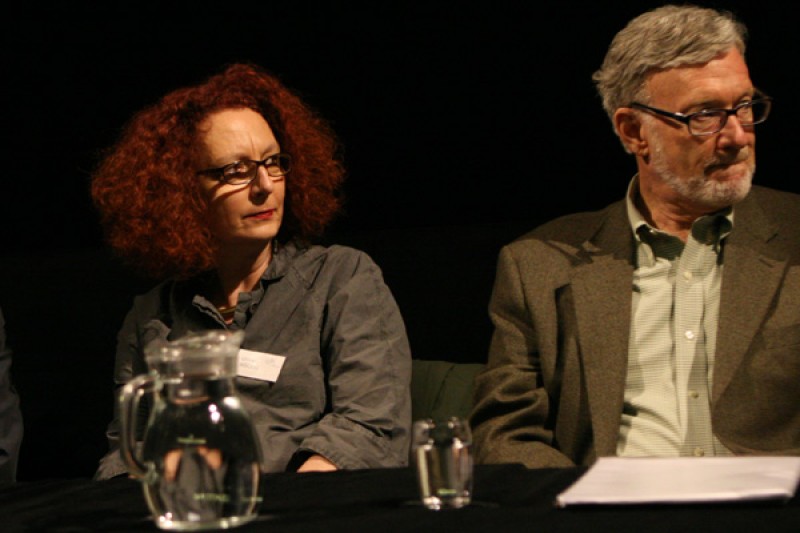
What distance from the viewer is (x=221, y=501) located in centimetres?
116

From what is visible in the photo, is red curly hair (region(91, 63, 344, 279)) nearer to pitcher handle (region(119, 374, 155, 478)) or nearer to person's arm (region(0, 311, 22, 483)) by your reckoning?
person's arm (region(0, 311, 22, 483))

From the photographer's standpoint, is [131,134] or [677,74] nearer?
[677,74]

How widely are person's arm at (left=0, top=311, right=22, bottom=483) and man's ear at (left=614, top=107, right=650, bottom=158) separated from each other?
1593mm

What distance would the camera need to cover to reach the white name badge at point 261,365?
95.7 inches

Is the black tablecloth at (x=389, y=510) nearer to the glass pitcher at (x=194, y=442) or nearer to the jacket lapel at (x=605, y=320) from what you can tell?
the glass pitcher at (x=194, y=442)

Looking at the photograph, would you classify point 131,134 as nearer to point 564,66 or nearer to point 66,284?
point 66,284

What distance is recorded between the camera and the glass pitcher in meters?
1.16

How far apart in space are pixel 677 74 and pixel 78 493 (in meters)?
1.55

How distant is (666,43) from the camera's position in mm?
2367

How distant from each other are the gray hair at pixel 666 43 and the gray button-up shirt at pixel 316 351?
2.46 feet

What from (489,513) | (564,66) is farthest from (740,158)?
(489,513)

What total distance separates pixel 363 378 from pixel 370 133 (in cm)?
113

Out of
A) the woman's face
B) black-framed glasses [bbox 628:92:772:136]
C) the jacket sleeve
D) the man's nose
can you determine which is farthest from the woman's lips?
the man's nose

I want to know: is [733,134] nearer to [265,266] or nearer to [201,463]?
[265,266]
